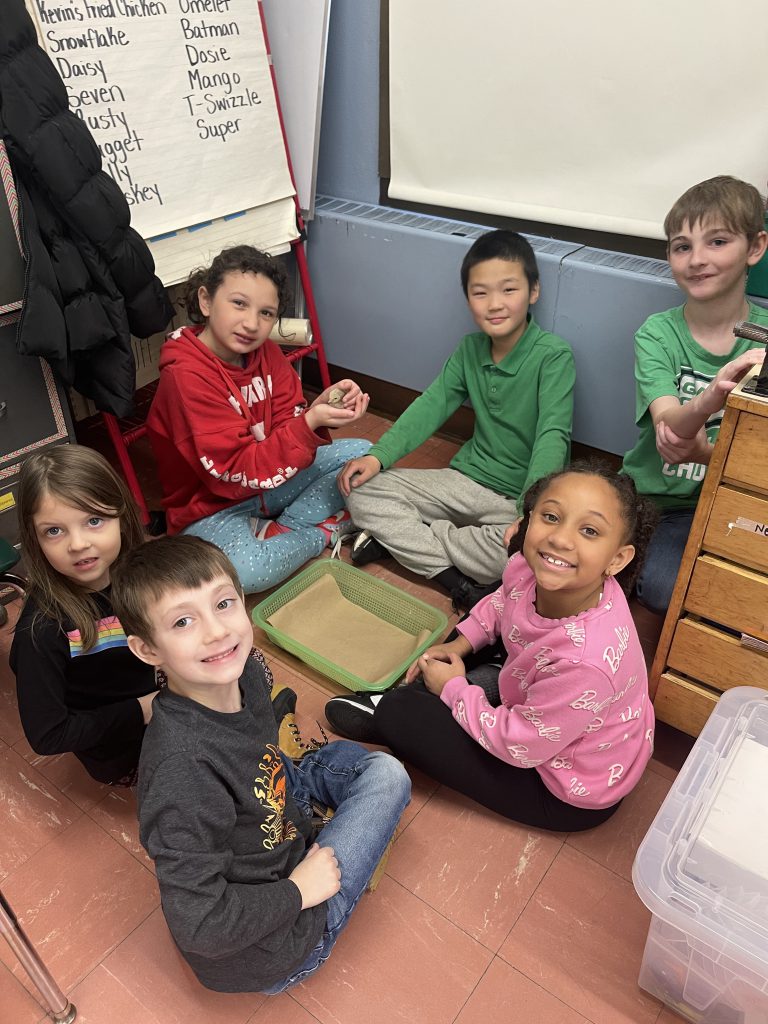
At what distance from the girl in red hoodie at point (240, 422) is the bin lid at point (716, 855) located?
113cm

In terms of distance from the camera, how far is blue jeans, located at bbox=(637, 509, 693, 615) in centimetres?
160

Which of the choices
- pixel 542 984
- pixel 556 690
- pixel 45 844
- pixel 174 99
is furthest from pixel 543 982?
pixel 174 99

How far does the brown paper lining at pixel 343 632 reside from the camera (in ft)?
5.59

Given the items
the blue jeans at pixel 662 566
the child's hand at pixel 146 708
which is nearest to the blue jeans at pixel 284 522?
the child's hand at pixel 146 708

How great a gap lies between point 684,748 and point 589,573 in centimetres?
63

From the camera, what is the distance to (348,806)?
1219 mm

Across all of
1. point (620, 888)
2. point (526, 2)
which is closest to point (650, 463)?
point (620, 888)

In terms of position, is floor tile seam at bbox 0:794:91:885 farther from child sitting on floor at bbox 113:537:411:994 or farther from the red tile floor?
child sitting on floor at bbox 113:537:411:994

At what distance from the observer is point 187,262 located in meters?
2.06

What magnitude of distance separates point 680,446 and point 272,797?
977 millimetres

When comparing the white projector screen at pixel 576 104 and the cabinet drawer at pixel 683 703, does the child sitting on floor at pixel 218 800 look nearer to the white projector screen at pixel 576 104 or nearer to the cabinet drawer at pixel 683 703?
the cabinet drawer at pixel 683 703

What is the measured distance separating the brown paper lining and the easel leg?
773mm

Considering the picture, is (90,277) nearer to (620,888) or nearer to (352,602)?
(352,602)

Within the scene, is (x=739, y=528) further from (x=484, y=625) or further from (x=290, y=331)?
(x=290, y=331)
